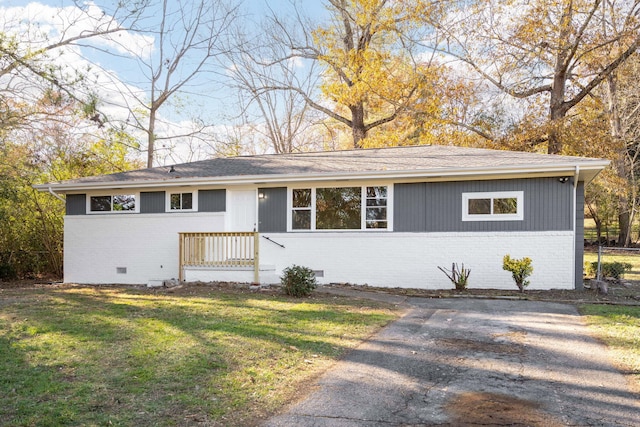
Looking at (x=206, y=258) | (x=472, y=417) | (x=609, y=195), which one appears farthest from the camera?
(x=609, y=195)

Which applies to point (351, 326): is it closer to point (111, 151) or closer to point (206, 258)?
point (206, 258)

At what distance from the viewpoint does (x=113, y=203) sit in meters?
14.4

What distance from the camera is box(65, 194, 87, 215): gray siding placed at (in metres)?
14.6

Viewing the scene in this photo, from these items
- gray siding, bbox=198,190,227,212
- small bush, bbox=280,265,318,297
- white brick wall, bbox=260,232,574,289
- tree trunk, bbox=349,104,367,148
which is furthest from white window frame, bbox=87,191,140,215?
tree trunk, bbox=349,104,367,148

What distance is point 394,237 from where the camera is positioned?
1192 cm

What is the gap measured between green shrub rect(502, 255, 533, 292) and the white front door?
6.39 meters

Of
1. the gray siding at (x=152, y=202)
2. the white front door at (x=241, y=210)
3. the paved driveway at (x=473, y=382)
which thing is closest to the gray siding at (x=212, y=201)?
the white front door at (x=241, y=210)

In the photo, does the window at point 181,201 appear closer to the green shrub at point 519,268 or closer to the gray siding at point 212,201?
the gray siding at point 212,201

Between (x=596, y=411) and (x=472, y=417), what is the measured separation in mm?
987

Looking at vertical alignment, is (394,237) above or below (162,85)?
below

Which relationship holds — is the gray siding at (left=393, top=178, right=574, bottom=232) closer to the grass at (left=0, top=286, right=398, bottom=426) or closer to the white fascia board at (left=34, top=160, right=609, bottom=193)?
the white fascia board at (left=34, top=160, right=609, bottom=193)

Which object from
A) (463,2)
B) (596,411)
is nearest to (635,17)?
(463,2)

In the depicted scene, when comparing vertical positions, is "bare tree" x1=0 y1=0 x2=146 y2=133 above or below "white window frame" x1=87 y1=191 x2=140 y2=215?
above

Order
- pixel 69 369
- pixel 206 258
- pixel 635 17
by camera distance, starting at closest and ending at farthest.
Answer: pixel 69 369 → pixel 206 258 → pixel 635 17
